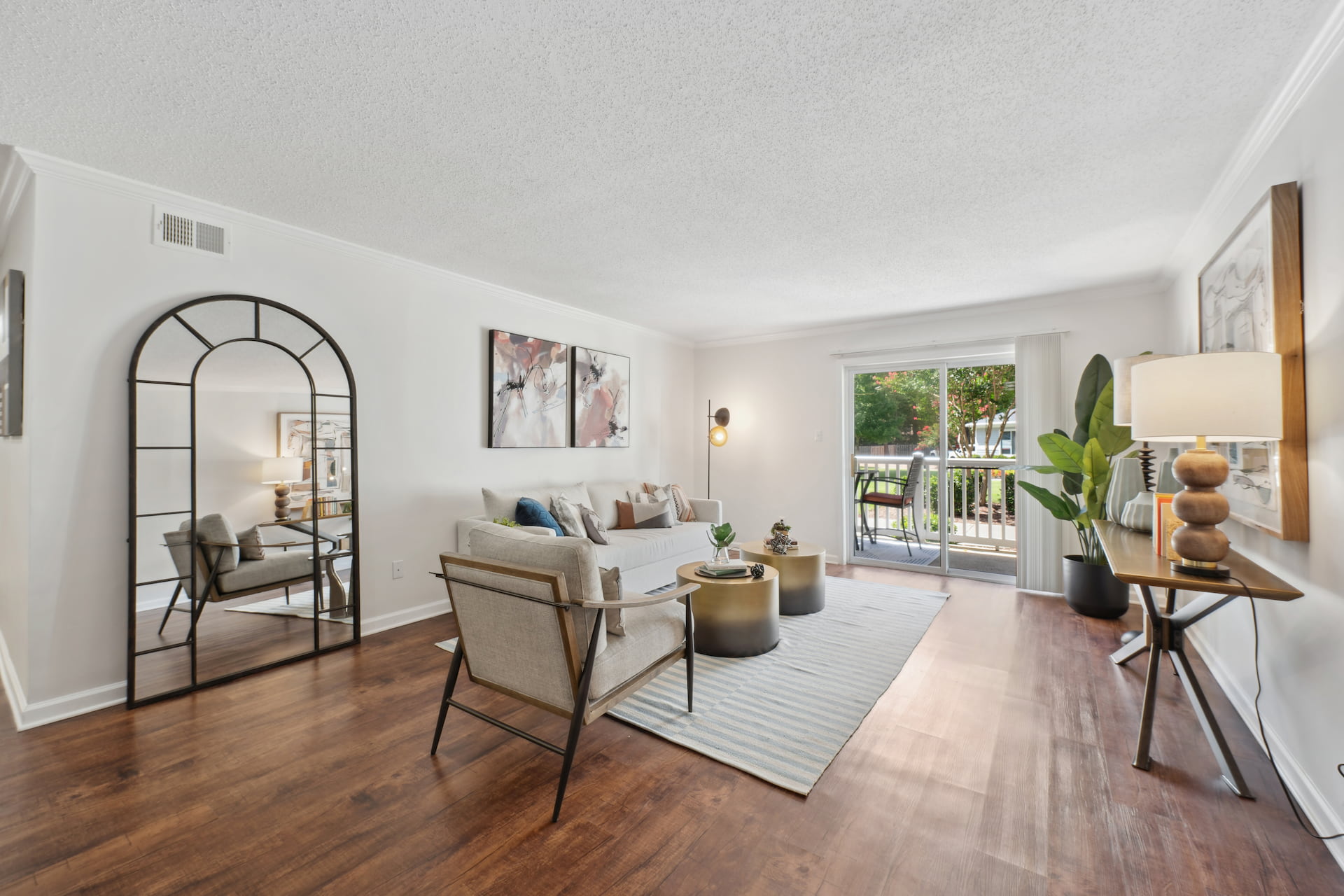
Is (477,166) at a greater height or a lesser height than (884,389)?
greater

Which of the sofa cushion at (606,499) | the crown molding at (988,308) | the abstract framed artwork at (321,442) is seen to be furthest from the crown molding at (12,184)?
the crown molding at (988,308)

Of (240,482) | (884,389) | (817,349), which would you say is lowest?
(240,482)

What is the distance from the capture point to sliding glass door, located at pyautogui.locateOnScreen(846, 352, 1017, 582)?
204 inches

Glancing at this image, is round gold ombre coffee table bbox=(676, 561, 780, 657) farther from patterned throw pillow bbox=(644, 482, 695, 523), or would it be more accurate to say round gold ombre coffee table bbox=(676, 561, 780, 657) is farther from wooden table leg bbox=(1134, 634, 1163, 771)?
patterned throw pillow bbox=(644, 482, 695, 523)

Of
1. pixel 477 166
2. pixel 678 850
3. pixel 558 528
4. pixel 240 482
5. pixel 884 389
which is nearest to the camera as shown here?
pixel 678 850

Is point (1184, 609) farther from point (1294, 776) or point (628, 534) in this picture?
point (628, 534)

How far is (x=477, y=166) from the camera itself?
2.51 metres

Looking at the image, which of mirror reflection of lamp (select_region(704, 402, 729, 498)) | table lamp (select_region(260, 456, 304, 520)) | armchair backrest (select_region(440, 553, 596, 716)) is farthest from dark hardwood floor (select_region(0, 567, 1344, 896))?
mirror reflection of lamp (select_region(704, 402, 729, 498))

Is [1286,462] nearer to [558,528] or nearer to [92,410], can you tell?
[558,528]

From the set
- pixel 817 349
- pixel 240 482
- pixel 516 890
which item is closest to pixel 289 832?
pixel 516 890

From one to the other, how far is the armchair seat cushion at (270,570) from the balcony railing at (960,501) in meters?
4.73

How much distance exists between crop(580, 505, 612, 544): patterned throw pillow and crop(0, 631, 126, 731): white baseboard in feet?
8.51

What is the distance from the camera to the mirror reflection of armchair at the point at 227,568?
2.81 metres

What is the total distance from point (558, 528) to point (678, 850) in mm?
2627
